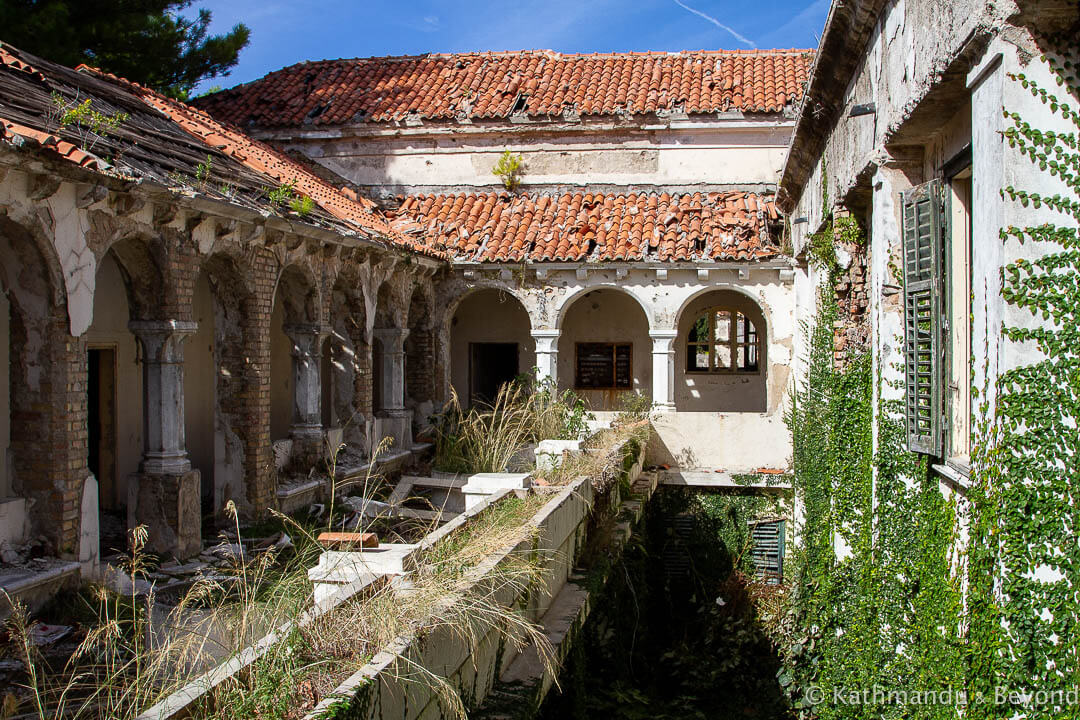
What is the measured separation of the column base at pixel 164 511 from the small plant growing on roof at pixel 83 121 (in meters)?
3.14

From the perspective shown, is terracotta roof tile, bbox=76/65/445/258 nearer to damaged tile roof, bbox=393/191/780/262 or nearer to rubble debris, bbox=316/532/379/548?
damaged tile roof, bbox=393/191/780/262

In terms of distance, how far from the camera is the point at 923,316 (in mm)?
6309

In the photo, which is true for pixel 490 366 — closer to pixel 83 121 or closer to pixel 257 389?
pixel 257 389

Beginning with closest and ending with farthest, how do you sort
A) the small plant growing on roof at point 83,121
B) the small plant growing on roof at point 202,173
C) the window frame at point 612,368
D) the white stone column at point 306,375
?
the small plant growing on roof at point 83,121, the small plant growing on roof at point 202,173, the white stone column at point 306,375, the window frame at point 612,368

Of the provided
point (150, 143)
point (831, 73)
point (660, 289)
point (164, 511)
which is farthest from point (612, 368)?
point (164, 511)

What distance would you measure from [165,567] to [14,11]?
10824mm

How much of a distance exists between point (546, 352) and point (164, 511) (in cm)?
887

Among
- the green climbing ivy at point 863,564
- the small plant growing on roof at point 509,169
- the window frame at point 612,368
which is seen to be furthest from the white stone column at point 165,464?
the window frame at point 612,368

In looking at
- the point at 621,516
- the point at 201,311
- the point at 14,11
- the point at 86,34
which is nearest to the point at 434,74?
the point at 86,34

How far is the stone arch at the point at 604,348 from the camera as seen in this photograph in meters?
19.4

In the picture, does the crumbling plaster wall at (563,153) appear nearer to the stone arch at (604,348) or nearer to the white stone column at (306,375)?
the stone arch at (604,348)

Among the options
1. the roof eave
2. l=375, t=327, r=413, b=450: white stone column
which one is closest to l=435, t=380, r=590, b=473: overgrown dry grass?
l=375, t=327, r=413, b=450: white stone column

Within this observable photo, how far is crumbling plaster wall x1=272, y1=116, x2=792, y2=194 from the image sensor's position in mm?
17938

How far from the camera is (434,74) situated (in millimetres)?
19891
